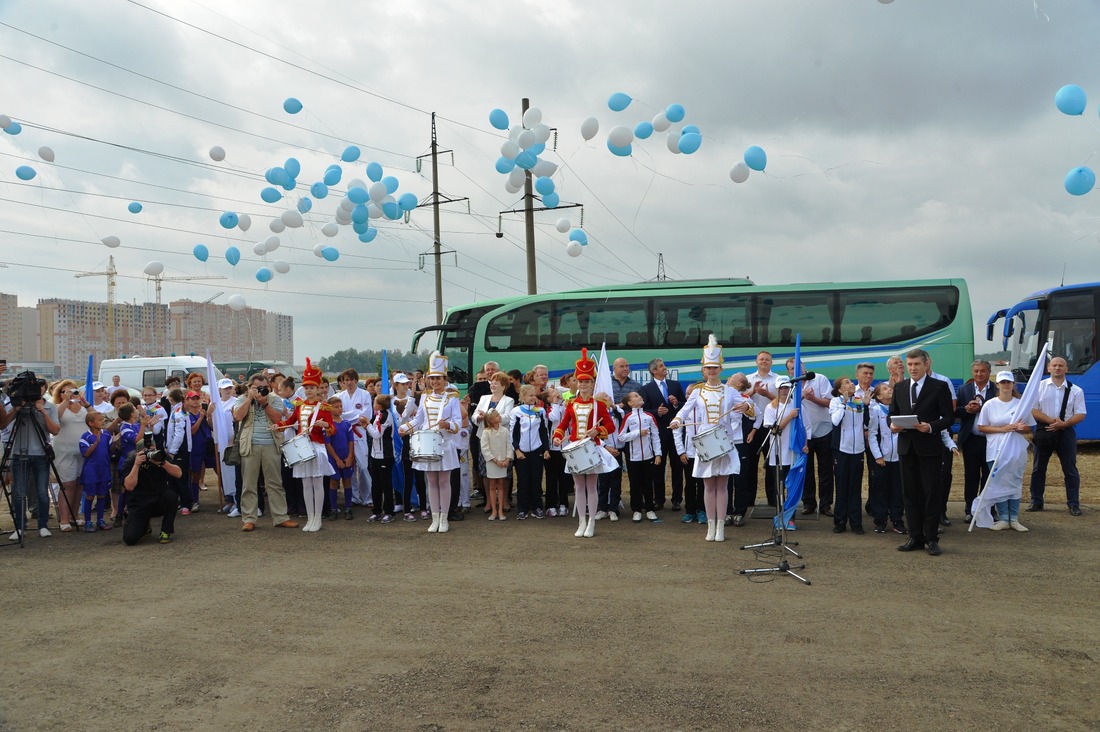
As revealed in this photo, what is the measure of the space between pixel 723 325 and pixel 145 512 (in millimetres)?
12925

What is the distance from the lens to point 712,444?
8.61 metres

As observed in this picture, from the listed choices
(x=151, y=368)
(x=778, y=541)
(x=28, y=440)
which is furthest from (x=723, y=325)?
(x=151, y=368)

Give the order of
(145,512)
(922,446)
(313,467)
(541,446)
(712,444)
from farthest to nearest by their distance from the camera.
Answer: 1. (541,446)
2. (313,467)
3. (145,512)
4. (712,444)
5. (922,446)

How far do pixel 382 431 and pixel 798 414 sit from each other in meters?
5.38

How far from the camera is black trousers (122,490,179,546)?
9164mm

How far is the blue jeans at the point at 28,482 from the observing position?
9.51 meters

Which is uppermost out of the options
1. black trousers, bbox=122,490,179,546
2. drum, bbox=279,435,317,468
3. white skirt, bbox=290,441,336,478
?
drum, bbox=279,435,317,468

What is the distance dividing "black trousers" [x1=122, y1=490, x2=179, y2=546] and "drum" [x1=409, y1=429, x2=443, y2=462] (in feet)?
9.57

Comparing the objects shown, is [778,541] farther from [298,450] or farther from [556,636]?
[298,450]

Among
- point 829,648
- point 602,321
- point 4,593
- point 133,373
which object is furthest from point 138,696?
point 133,373

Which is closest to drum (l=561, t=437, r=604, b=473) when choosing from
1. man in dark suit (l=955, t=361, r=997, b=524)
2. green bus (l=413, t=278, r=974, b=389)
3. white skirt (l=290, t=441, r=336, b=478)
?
white skirt (l=290, t=441, r=336, b=478)

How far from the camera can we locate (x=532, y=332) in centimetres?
1970

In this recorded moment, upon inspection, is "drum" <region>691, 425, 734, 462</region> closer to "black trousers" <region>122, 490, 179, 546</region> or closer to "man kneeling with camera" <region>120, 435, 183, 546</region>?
"man kneeling with camera" <region>120, 435, 183, 546</region>

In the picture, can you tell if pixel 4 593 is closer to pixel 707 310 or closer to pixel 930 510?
pixel 930 510
